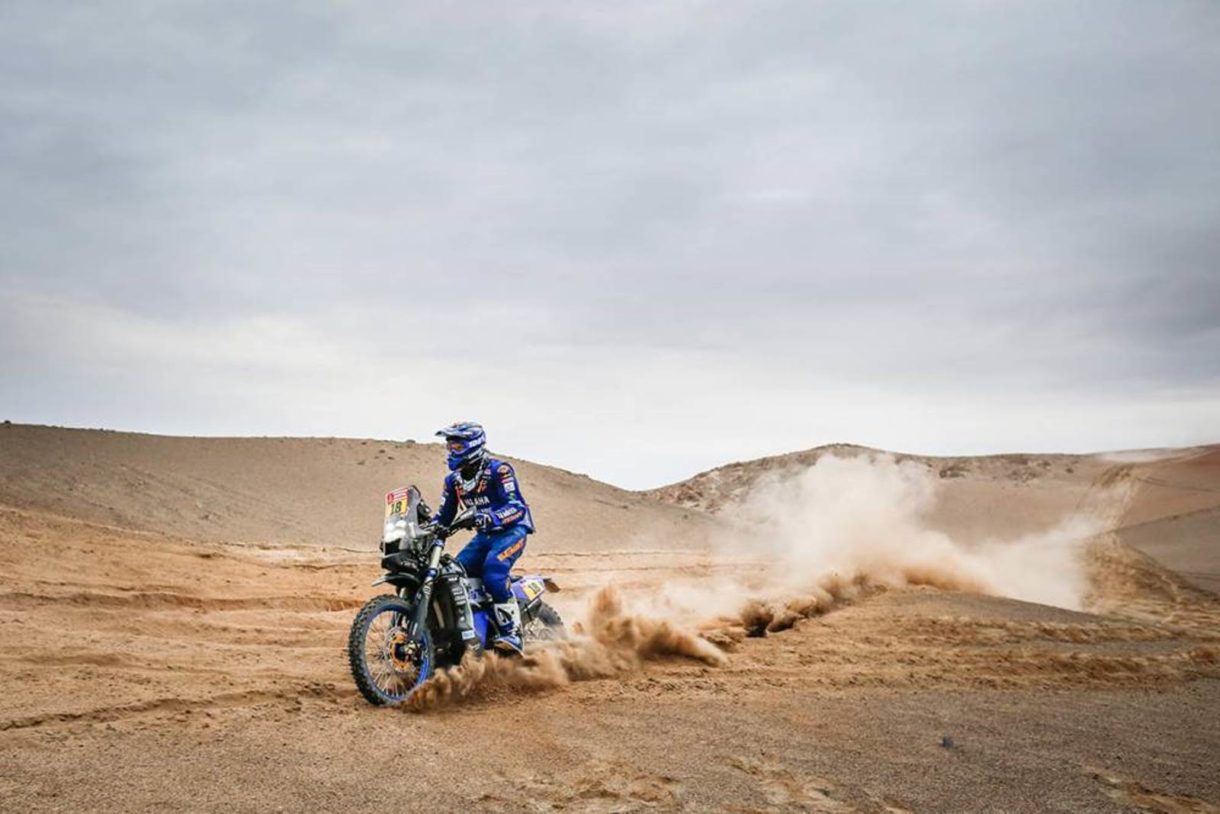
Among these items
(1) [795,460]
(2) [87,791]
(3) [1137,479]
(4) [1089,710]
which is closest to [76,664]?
(2) [87,791]

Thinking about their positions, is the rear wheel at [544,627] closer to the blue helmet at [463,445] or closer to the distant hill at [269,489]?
the blue helmet at [463,445]

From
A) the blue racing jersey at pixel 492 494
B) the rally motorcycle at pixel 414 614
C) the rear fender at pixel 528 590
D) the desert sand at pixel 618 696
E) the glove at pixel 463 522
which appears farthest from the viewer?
the rear fender at pixel 528 590

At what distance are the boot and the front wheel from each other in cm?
91

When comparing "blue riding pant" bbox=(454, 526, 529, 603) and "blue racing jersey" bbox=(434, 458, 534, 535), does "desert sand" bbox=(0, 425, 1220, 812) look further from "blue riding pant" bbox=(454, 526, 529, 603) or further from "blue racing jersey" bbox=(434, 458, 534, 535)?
"blue racing jersey" bbox=(434, 458, 534, 535)

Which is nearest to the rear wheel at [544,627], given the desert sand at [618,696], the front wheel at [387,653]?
the desert sand at [618,696]

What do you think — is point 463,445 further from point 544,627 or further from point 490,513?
point 544,627

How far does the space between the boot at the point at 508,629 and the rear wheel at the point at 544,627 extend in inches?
17.4

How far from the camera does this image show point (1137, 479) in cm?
4281

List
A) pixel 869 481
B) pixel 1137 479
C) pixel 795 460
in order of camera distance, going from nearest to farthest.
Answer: pixel 869 481
pixel 1137 479
pixel 795 460

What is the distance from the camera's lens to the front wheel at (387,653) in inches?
324

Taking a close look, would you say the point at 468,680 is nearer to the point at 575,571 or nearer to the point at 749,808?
the point at 749,808

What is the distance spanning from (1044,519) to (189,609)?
4335cm

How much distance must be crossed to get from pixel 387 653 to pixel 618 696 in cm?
237

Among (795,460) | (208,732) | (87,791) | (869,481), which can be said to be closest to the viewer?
(87,791)
